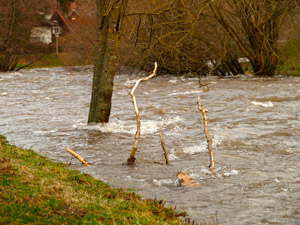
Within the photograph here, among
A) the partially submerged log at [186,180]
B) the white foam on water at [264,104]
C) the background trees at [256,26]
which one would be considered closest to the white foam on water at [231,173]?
the partially submerged log at [186,180]

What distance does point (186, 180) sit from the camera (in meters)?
8.35

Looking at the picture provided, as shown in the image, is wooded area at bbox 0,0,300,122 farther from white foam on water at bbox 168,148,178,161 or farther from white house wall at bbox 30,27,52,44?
white house wall at bbox 30,27,52,44

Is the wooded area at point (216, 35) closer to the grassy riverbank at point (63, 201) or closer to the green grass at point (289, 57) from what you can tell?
the green grass at point (289, 57)

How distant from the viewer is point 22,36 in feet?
151

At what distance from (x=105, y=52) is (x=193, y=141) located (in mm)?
3318

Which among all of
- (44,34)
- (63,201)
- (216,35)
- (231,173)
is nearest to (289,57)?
(216,35)

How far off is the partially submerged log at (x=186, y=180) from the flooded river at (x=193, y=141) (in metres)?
0.13

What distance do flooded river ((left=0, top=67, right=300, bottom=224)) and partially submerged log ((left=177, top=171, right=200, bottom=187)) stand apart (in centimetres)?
13

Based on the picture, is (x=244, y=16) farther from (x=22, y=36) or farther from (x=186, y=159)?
(x=22, y=36)

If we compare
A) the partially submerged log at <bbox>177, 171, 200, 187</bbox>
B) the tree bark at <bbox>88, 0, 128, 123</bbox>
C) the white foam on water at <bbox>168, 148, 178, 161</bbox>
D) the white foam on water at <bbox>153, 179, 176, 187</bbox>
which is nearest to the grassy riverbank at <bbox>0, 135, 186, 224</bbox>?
the white foam on water at <bbox>153, 179, 176, 187</bbox>

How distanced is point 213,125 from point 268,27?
1332 centimetres

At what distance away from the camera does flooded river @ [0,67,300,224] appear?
7.55 metres

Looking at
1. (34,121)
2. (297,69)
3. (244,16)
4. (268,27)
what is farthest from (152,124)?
(297,69)

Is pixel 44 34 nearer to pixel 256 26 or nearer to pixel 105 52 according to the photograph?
pixel 256 26
